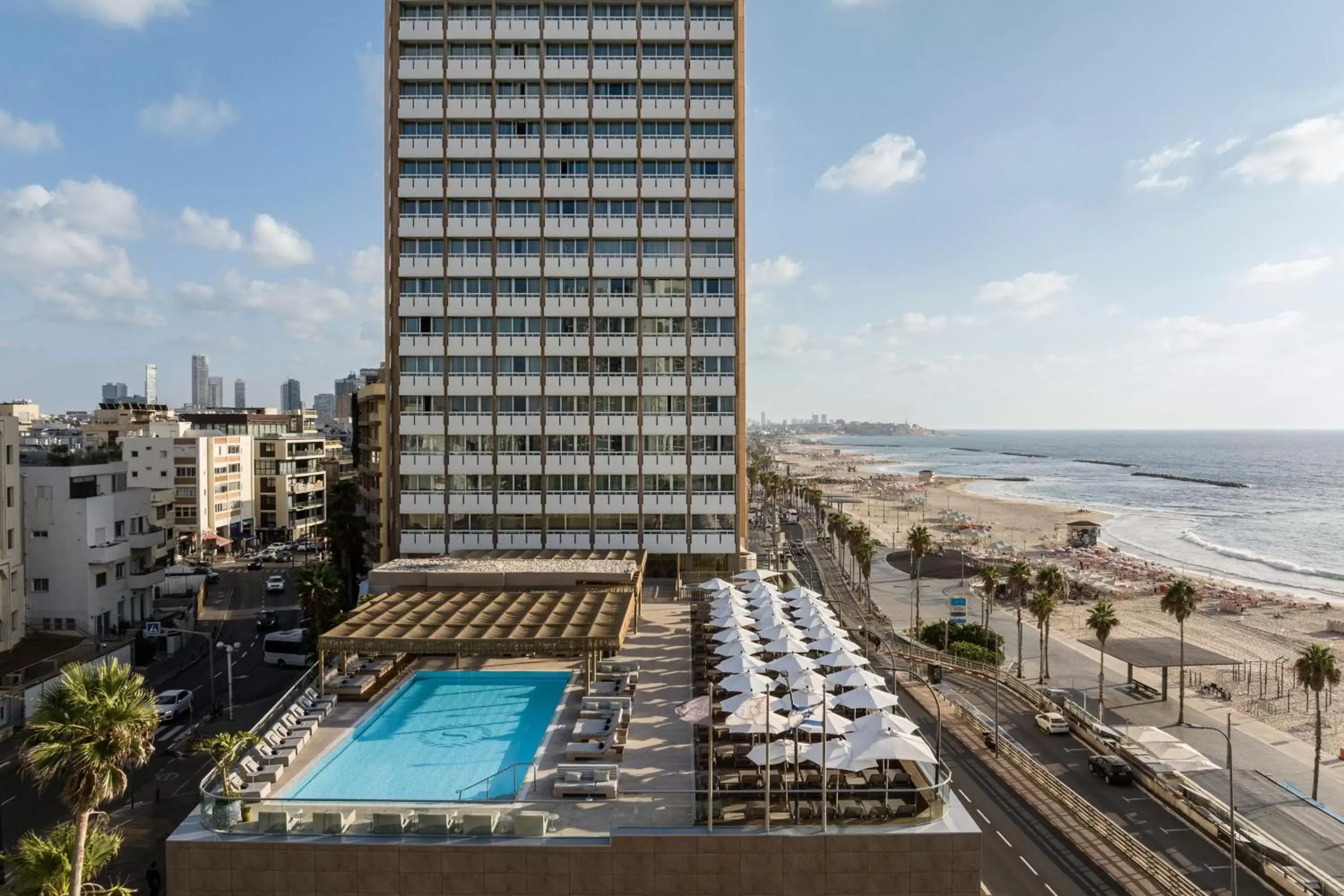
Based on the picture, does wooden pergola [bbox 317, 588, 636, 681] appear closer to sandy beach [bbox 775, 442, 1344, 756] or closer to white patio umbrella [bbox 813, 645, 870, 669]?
white patio umbrella [bbox 813, 645, 870, 669]

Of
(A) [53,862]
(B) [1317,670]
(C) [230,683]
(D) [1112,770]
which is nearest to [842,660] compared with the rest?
(D) [1112,770]

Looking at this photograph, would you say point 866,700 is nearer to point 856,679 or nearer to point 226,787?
point 856,679

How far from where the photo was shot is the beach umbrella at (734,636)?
36188mm

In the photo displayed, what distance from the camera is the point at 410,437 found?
2340 inches

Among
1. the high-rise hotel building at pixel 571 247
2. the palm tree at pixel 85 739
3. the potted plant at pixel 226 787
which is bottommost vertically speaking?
the potted plant at pixel 226 787

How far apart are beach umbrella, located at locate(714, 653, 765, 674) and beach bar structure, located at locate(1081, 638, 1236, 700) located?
3307 centimetres

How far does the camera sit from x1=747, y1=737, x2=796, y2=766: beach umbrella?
23391 mm

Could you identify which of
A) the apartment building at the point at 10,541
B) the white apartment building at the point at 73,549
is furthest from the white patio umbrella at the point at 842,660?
the white apartment building at the point at 73,549

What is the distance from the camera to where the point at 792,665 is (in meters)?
32.3

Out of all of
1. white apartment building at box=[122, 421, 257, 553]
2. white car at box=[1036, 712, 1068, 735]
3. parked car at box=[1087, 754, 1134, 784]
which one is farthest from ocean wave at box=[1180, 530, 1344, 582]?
white apartment building at box=[122, 421, 257, 553]

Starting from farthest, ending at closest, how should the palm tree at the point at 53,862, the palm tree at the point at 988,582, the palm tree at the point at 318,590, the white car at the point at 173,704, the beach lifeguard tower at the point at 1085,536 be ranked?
the beach lifeguard tower at the point at 1085,536
the palm tree at the point at 988,582
the palm tree at the point at 318,590
the white car at the point at 173,704
the palm tree at the point at 53,862

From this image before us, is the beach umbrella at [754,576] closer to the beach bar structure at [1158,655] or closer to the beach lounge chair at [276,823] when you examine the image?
the beach bar structure at [1158,655]

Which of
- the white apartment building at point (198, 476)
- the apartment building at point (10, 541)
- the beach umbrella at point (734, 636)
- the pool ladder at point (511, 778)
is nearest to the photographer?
the pool ladder at point (511, 778)

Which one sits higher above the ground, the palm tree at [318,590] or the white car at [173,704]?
the palm tree at [318,590]
